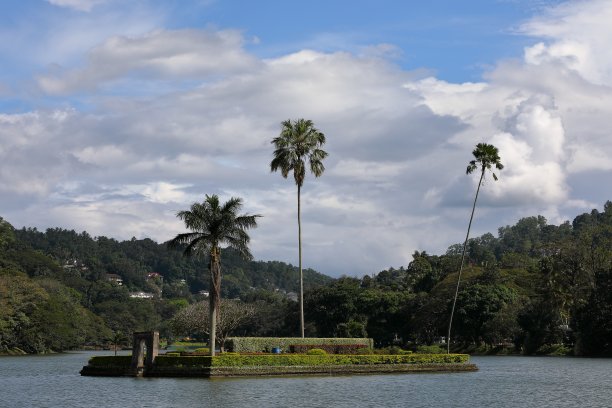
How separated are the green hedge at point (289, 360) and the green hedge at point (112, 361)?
11.3ft

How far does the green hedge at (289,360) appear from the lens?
6650 centimetres

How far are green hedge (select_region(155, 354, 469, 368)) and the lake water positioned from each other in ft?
5.63

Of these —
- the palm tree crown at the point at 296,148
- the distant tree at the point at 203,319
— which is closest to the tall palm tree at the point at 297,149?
the palm tree crown at the point at 296,148

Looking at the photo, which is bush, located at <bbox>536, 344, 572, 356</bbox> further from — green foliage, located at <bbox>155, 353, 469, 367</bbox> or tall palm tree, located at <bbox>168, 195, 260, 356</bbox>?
tall palm tree, located at <bbox>168, 195, 260, 356</bbox>

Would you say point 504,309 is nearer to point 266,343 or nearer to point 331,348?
point 331,348

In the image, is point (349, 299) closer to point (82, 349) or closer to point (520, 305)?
point (520, 305)

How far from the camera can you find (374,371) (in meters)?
76.1

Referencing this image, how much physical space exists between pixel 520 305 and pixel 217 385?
8301cm

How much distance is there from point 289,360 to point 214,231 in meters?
12.6

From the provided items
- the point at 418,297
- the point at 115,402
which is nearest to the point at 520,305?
the point at 418,297

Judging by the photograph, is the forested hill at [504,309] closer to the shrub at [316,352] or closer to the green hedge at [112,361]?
the shrub at [316,352]

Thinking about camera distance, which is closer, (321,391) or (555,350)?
(321,391)

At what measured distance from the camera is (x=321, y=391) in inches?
2256

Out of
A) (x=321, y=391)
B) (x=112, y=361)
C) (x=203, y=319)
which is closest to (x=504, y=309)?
(x=203, y=319)
